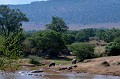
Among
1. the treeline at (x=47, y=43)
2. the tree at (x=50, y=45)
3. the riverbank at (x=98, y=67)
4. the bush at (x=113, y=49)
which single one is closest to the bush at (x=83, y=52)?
the treeline at (x=47, y=43)

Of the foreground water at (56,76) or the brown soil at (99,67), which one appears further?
the brown soil at (99,67)

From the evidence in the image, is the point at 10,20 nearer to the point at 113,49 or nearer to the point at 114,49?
the point at 113,49

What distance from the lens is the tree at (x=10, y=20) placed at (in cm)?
9156

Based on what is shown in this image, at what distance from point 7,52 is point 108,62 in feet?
138

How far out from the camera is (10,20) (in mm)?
93688

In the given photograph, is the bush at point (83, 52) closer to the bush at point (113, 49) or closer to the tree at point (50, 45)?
the bush at point (113, 49)

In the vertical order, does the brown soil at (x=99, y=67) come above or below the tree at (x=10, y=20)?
below

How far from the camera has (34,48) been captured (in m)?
79.6

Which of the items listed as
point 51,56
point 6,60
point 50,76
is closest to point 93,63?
point 50,76

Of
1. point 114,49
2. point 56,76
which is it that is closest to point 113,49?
point 114,49

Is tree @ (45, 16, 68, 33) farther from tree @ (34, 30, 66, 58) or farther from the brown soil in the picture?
the brown soil

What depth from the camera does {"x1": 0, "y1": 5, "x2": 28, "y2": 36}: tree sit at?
9156 cm

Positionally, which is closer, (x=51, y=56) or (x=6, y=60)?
(x=6, y=60)

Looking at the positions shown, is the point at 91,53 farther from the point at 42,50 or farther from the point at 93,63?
the point at 42,50
